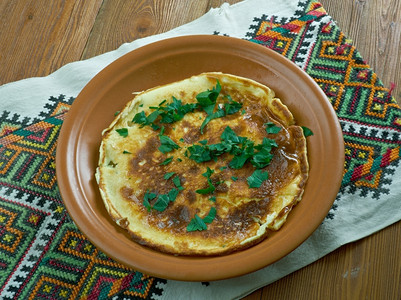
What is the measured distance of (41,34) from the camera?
3.03 meters

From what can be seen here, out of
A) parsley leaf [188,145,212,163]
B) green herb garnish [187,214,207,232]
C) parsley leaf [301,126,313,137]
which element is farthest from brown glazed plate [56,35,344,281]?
parsley leaf [188,145,212,163]

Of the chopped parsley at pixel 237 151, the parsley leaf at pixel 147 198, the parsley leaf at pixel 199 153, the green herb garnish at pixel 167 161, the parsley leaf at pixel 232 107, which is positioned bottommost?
the parsley leaf at pixel 147 198

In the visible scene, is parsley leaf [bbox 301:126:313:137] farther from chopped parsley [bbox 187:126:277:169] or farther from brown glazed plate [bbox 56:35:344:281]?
chopped parsley [bbox 187:126:277:169]

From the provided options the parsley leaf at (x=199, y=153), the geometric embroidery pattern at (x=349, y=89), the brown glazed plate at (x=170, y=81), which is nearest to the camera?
the brown glazed plate at (x=170, y=81)

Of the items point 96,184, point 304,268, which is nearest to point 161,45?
point 96,184

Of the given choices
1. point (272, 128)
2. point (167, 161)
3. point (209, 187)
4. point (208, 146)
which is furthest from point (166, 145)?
point (272, 128)

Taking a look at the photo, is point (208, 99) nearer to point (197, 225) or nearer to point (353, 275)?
point (197, 225)

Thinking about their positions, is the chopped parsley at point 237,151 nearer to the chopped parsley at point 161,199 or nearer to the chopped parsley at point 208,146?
the chopped parsley at point 208,146

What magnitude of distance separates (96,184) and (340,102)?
4.80ft

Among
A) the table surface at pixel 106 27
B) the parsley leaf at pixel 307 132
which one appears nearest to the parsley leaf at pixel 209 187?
the parsley leaf at pixel 307 132

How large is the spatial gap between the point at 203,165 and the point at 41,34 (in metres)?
1.59

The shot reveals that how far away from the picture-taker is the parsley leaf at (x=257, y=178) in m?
2.13

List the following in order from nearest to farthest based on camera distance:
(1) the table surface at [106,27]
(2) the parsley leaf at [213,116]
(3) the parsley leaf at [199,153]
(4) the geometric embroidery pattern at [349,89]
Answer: (3) the parsley leaf at [199,153], (2) the parsley leaf at [213,116], (4) the geometric embroidery pattern at [349,89], (1) the table surface at [106,27]

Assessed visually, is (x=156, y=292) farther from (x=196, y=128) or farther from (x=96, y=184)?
(x=196, y=128)
